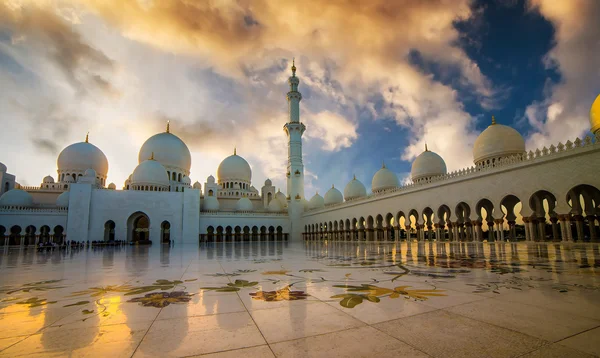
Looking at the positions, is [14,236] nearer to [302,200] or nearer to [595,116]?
[302,200]

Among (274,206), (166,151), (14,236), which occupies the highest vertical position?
(166,151)

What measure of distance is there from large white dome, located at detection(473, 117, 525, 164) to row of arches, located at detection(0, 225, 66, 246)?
3296 cm

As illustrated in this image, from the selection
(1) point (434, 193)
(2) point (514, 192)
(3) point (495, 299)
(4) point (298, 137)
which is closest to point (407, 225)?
(1) point (434, 193)

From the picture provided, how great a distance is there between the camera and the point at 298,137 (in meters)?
34.7

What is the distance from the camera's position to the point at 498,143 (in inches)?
792

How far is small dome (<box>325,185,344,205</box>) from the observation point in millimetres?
37438

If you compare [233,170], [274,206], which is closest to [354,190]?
[274,206]

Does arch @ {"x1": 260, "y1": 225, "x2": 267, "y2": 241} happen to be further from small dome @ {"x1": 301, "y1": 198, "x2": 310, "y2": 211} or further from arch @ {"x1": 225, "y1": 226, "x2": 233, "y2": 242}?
small dome @ {"x1": 301, "y1": 198, "x2": 310, "y2": 211}

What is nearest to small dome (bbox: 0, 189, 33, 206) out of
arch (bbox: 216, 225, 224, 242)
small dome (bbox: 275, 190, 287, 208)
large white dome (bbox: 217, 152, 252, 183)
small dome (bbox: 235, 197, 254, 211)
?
arch (bbox: 216, 225, 224, 242)

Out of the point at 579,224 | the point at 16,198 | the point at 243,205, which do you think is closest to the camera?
the point at 579,224

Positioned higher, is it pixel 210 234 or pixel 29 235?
pixel 29 235

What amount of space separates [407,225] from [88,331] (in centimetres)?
2118

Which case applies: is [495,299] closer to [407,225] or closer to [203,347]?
[203,347]

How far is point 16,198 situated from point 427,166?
3636 centimetres
